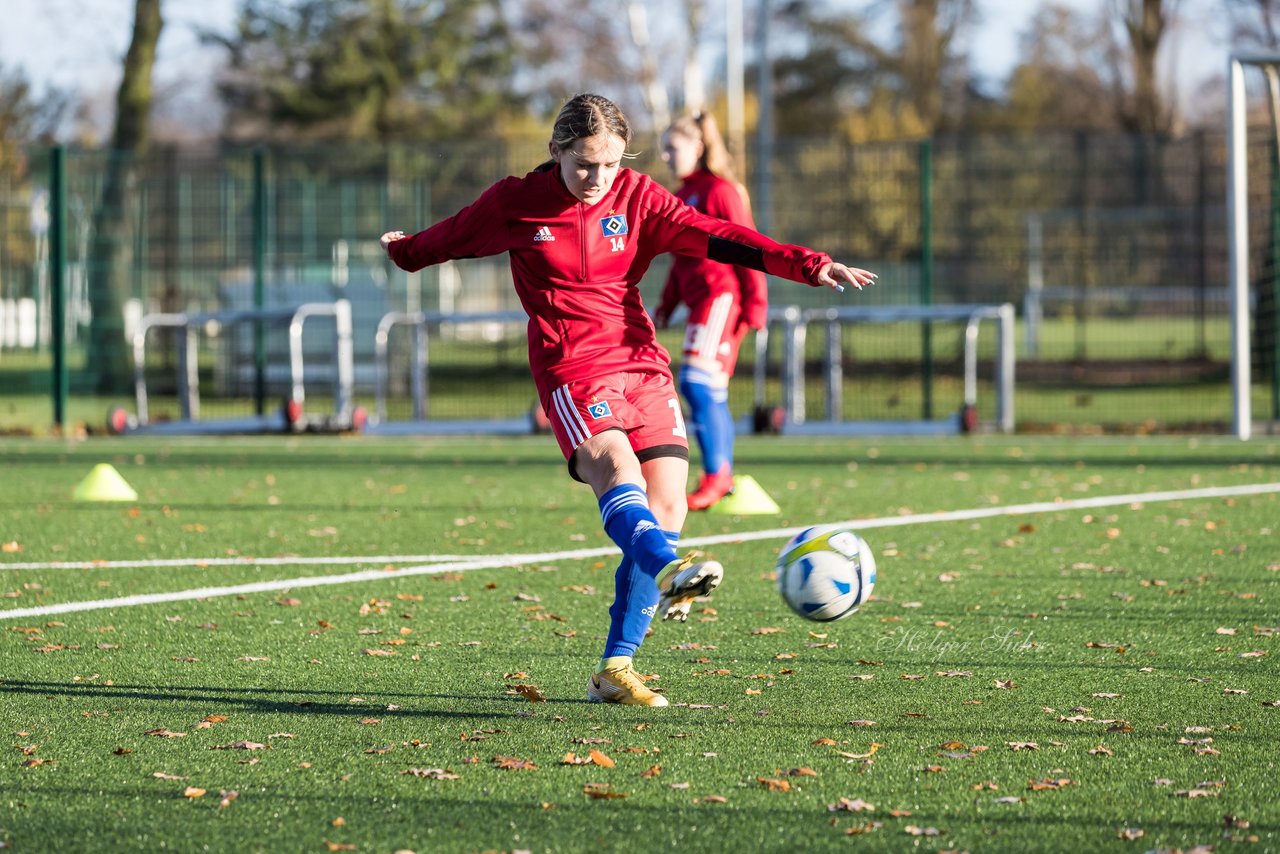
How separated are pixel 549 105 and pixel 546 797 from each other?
42.9 metres

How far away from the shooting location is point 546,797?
385 cm

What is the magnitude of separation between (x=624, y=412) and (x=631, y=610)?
1.98 ft

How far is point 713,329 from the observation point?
9594 millimetres

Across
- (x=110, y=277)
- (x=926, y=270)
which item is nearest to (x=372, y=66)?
(x=110, y=277)

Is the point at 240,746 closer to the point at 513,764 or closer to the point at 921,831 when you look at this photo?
the point at 513,764

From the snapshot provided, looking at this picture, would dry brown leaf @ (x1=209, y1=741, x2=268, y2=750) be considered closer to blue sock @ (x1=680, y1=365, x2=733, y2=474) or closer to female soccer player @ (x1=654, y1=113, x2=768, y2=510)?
female soccer player @ (x1=654, y1=113, x2=768, y2=510)

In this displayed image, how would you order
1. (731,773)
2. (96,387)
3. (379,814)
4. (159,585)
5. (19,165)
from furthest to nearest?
(19,165), (96,387), (159,585), (731,773), (379,814)

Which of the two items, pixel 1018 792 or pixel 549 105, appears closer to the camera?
pixel 1018 792

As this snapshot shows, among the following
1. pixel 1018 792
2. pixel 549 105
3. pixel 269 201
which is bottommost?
pixel 1018 792

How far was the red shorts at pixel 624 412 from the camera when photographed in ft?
16.7

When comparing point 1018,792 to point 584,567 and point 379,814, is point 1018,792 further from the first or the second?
point 584,567

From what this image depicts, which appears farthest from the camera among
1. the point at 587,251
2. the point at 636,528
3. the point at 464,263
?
the point at 464,263

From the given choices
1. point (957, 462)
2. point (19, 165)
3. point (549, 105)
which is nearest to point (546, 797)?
point (957, 462)

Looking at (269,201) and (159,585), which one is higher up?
(269,201)
